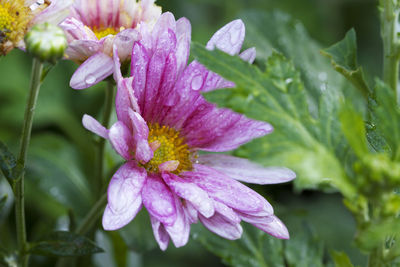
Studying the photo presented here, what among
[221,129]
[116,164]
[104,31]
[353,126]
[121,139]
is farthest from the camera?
[116,164]

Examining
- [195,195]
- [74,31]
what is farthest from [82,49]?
[195,195]

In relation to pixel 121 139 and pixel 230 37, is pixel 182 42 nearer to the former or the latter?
pixel 230 37

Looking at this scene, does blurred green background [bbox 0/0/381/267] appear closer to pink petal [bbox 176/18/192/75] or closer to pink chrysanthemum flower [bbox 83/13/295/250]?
Answer: pink chrysanthemum flower [bbox 83/13/295/250]

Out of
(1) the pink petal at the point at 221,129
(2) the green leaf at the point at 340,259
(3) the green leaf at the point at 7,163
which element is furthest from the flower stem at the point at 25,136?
(2) the green leaf at the point at 340,259

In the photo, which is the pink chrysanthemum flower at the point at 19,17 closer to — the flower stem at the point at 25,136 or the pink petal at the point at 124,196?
the flower stem at the point at 25,136

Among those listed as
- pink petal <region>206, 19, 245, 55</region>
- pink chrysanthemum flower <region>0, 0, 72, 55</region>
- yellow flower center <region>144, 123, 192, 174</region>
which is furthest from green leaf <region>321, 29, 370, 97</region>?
pink chrysanthemum flower <region>0, 0, 72, 55</region>
